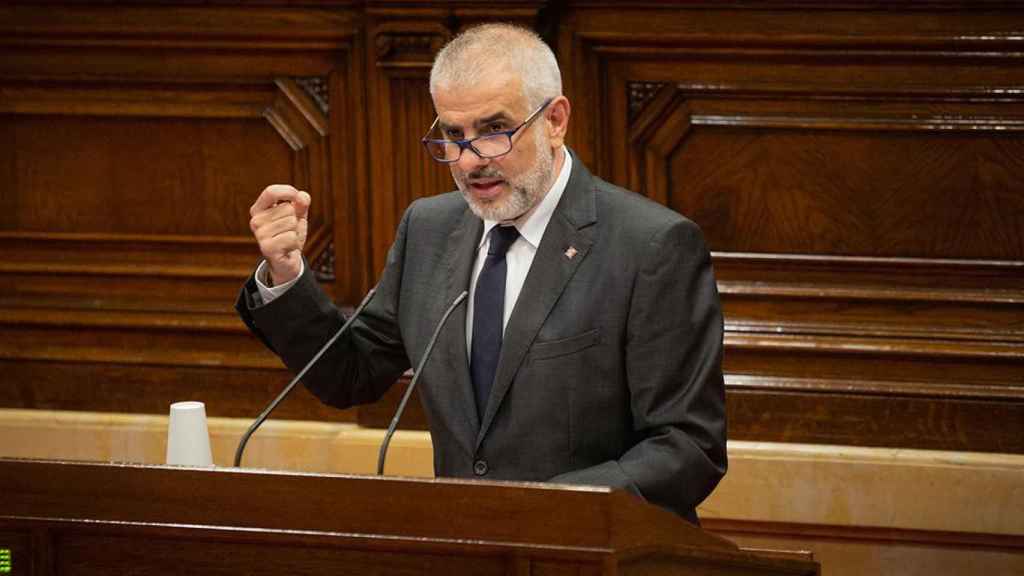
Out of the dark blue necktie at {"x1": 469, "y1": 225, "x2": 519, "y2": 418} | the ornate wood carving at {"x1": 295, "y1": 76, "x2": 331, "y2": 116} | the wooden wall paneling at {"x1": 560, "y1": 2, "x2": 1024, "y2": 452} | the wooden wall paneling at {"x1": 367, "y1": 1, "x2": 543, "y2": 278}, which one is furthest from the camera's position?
the ornate wood carving at {"x1": 295, "y1": 76, "x2": 331, "y2": 116}

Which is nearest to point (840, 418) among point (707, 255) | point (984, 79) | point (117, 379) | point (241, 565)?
point (984, 79)

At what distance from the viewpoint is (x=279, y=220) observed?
2760 mm

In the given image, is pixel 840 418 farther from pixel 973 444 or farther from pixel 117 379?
pixel 117 379

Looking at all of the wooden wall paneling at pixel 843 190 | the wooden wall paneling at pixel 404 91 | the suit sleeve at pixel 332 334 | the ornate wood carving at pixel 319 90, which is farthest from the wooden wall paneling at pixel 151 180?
the suit sleeve at pixel 332 334

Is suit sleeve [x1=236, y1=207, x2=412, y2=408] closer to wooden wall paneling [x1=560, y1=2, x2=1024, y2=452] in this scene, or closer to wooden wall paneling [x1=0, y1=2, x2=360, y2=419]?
wooden wall paneling [x1=560, y1=2, x2=1024, y2=452]

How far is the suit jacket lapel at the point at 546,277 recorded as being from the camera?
113 inches

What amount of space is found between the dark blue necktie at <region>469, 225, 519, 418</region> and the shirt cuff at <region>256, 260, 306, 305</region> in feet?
1.04

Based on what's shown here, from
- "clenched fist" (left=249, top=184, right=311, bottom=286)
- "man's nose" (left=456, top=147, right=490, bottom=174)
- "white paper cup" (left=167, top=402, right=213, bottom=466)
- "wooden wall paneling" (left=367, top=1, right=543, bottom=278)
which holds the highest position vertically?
"wooden wall paneling" (left=367, top=1, right=543, bottom=278)

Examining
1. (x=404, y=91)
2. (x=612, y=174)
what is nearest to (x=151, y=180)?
(x=404, y=91)

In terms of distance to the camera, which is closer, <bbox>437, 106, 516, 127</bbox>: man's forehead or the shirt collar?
<bbox>437, 106, 516, 127</bbox>: man's forehead

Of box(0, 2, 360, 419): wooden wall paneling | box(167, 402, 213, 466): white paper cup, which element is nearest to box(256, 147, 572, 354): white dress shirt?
box(167, 402, 213, 466): white paper cup

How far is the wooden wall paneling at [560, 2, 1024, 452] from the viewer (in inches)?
165

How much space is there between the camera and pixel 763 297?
4355 millimetres

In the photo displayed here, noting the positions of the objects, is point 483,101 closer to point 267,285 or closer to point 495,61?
A: point 495,61
